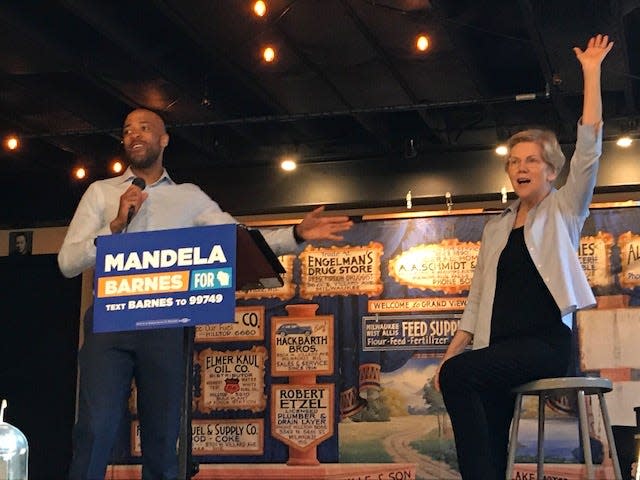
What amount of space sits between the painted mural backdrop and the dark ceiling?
2.77ft

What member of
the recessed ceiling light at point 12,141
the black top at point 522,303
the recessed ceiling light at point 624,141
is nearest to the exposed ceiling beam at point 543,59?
the recessed ceiling light at point 624,141

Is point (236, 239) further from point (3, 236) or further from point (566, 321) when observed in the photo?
point (3, 236)

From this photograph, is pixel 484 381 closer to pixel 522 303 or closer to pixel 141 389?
pixel 522 303

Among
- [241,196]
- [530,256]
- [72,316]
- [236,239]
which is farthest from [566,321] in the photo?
[72,316]

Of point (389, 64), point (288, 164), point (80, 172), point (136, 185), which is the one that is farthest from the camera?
point (80, 172)

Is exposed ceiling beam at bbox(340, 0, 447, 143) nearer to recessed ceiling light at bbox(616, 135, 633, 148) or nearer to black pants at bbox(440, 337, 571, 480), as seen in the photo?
recessed ceiling light at bbox(616, 135, 633, 148)

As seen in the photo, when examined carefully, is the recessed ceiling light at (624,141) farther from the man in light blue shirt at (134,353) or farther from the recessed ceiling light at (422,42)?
the man in light blue shirt at (134,353)

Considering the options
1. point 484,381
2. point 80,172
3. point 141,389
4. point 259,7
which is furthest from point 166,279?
point 80,172

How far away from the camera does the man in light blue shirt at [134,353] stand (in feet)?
8.21

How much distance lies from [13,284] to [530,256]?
5.61 m

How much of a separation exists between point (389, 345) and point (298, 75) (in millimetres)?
1698

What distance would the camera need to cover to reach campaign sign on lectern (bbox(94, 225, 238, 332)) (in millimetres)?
2283

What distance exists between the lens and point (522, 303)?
8.75 ft

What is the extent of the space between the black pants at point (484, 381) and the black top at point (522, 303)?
39 millimetres
